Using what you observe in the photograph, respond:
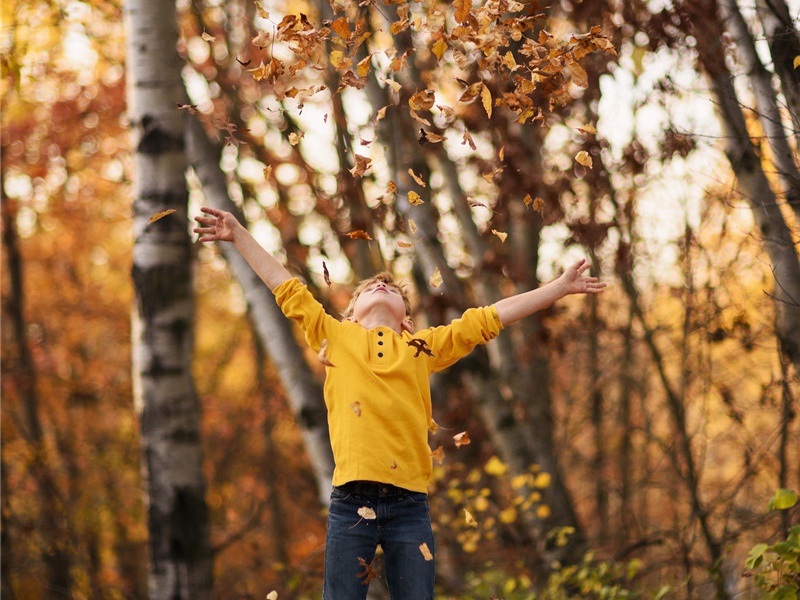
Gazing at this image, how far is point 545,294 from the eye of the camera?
3283 millimetres

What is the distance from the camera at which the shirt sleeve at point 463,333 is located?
3.29 metres

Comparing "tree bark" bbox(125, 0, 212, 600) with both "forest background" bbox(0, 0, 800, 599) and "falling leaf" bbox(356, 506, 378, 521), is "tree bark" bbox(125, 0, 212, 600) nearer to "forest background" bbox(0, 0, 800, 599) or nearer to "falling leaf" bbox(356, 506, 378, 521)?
"forest background" bbox(0, 0, 800, 599)

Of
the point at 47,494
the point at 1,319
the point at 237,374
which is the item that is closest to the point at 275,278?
the point at 47,494

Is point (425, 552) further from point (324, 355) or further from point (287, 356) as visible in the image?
point (287, 356)

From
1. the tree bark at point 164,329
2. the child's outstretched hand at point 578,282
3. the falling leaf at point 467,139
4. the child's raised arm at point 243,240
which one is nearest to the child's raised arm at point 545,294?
the child's outstretched hand at point 578,282

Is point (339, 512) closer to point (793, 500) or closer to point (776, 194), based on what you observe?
point (793, 500)

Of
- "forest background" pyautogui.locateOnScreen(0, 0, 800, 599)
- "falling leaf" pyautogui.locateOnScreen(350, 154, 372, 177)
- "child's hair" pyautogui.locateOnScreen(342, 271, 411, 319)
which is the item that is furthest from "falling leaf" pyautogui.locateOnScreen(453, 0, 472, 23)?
"child's hair" pyautogui.locateOnScreen(342, 271, 411, 319)

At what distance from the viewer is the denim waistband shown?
10.1 feet

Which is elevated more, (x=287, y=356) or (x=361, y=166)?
(x=361, y=166)

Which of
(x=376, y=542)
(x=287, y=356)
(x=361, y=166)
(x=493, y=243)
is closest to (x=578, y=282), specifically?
(x=361, y=166)

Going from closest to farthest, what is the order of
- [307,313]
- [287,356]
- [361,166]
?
1. [307,313]
2. [361,166]
3. [287,356]

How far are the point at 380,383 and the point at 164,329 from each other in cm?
191

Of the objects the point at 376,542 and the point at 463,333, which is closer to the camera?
the point at 376,542

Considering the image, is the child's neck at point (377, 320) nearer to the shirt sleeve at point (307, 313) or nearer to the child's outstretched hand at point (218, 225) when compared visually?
the shirt sleeve at point (307, 313)
